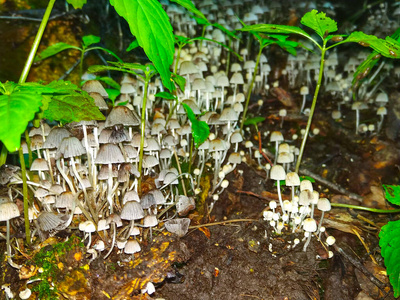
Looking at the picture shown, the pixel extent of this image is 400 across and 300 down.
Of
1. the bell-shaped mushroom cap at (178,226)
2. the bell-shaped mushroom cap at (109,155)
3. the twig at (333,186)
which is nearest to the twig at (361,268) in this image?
the twig at (333,186)

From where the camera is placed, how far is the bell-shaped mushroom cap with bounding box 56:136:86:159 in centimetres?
235

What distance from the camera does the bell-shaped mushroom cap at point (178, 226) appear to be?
8.66 ft

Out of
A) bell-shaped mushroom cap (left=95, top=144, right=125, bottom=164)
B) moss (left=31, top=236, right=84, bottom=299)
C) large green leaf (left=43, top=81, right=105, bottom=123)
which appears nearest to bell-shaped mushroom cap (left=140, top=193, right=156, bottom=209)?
bell-shaped mushroom cap (left=95, top=144, right=125, bottom=164)

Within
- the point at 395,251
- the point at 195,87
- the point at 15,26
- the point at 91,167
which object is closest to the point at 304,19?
the point at 195,87

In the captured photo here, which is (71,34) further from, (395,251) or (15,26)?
(395,251)

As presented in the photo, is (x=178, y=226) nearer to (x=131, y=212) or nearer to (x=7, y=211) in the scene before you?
(x=131, y=212)

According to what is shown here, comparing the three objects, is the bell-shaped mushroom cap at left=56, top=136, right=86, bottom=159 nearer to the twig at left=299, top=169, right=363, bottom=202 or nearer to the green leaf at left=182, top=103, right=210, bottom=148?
the green leaf at left=182, top=103, right=210, bottom=148

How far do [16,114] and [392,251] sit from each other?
245 cm

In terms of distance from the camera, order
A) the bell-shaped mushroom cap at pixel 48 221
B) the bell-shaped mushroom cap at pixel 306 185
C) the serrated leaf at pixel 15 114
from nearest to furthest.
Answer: the serrated leaf at pixel 15 114 → the bell-shaped mushroom cap at pixel 48 221 → the bell-shaped mushroom cap at pixel 306 185

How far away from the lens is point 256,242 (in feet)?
9.11

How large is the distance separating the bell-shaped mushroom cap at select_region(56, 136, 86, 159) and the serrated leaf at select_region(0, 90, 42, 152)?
0.85m

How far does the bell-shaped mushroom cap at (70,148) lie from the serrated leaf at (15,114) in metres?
0.85

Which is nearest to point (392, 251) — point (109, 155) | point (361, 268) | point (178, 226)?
point (361, 268)

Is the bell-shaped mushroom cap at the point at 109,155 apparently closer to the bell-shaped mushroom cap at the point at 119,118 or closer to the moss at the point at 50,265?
the bell-shaped mushroom cap at the point at 119,118
